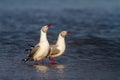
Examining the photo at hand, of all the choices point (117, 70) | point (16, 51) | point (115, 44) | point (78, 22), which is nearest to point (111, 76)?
point (117, 70)

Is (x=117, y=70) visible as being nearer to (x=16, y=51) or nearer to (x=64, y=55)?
(x=64, y=55)

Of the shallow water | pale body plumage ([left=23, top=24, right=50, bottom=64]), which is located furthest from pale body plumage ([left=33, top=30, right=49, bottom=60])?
the shallow water

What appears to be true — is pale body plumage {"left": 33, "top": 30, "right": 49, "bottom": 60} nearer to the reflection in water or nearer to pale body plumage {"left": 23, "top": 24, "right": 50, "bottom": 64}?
pale body plumage {"left": 23, "top": 24, "right": 50, "bottom": 64}

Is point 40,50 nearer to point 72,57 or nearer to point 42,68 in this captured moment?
point 42,68

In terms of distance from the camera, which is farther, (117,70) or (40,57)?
(40,57)

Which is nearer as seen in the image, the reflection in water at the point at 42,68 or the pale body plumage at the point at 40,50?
the reflection in water at the point at 42,68

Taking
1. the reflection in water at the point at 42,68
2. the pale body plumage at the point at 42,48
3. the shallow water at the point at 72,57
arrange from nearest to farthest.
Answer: the shallow water at the point at 72,57
the reflection in water at the point at 42,68
the pale body plumage at the point at 42,48

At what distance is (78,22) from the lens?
33.7 metres

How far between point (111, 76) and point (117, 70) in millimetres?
1063

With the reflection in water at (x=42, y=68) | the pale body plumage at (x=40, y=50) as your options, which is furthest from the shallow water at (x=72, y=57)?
the pale body plumage at (x=40, y=50)

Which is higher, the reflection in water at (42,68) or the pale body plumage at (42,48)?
the pale body plumage at (42,48)

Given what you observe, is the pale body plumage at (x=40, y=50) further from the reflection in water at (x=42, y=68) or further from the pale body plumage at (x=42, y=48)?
the reflection in water at (x=42, y=68)

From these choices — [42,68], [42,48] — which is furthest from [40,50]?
[42,68]

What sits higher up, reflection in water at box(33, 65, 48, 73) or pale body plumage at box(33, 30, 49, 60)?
pale body plumage at box(33, 30, 49, 60)
